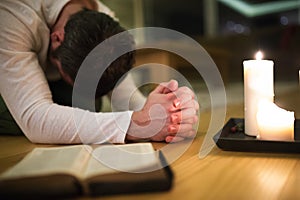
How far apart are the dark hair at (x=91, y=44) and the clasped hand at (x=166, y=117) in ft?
0.60

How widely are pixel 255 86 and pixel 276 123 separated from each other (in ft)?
0.34

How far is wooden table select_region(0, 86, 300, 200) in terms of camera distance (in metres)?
0.65

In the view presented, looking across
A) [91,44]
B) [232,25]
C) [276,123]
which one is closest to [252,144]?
[276,123]

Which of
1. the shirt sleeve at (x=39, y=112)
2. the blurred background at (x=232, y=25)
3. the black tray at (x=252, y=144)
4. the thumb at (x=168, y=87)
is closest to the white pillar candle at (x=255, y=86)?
the black tray at (x=252, y=144)

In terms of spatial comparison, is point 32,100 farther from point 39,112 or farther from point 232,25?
point 232,25

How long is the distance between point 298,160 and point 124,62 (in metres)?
0.54

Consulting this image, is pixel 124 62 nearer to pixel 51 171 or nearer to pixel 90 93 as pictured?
pixel 90 93

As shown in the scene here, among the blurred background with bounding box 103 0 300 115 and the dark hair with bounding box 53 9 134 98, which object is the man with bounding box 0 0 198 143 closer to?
the dark hair with bounding box 53 9 134 98

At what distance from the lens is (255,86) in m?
0.92

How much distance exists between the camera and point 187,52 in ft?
9.00

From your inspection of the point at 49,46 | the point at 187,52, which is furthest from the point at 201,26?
the point at 49,46

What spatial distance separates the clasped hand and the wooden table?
37 mm

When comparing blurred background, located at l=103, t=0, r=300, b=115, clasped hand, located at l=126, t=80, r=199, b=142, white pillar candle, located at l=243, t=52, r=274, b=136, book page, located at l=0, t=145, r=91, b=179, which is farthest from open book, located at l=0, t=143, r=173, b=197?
blurred background, located at l=103, t=0, r=300, b=115

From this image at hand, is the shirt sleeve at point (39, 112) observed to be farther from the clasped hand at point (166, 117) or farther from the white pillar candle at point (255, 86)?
the white pillar candle at point (255, 86)
